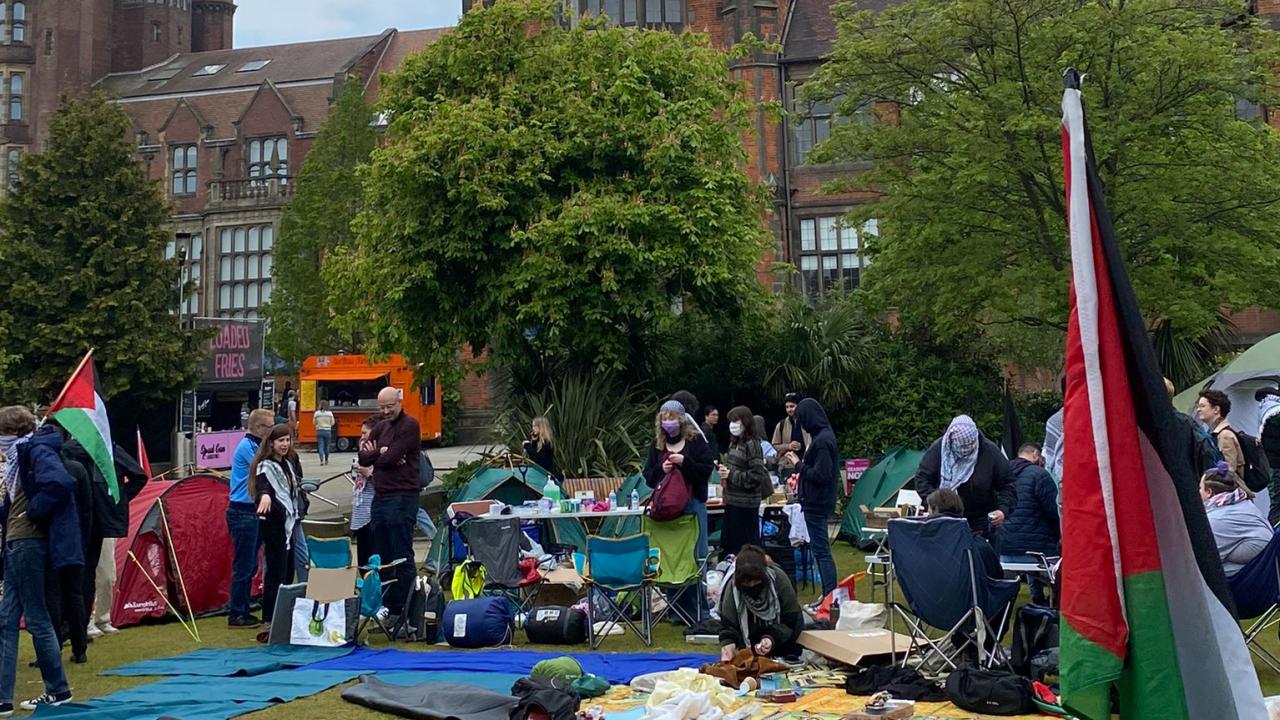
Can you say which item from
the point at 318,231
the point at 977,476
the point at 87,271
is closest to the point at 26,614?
the point at 977,476

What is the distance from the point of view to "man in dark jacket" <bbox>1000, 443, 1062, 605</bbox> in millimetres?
9859

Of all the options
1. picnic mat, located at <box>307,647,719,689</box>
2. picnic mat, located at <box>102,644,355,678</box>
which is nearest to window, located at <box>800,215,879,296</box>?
picnic mat, located at <box>307,647,719,689</box>

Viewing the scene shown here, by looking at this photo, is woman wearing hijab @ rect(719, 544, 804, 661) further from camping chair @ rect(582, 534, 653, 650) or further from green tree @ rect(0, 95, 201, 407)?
green tree @ rect(0, 95, 201, 407)

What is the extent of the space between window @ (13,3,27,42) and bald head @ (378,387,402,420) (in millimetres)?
68031

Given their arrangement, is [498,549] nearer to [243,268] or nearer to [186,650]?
[186,650]

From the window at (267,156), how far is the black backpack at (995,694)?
61.6 metres

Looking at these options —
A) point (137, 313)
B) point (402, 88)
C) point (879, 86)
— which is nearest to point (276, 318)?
point (137, 313)

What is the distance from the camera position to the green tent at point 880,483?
55.0 feet

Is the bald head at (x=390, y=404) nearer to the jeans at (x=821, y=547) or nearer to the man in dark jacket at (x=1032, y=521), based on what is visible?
the jeans at (x=821, y=547)

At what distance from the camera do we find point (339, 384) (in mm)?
42438

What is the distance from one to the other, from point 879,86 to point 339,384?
83.9 feet

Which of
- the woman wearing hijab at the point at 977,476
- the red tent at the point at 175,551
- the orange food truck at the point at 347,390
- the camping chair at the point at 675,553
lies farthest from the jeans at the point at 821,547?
the orange food truck at the point at 347,390

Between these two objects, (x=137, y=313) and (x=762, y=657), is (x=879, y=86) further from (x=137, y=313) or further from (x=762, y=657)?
(x=137, y=313)

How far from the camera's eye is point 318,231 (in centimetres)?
4594
